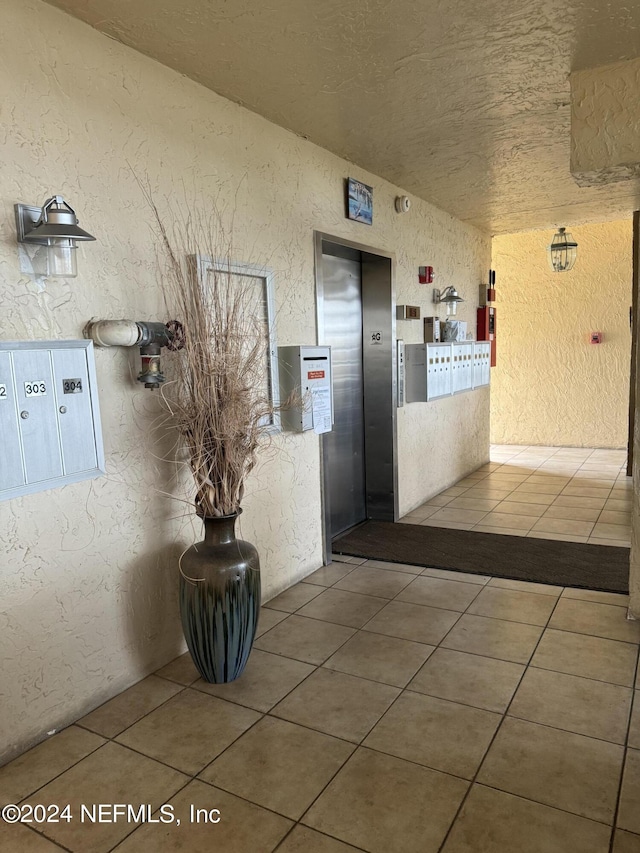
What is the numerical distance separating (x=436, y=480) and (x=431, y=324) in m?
1.38

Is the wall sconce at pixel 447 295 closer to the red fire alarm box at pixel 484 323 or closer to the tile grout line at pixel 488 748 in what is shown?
the red fire alarm box at pixel 484 323

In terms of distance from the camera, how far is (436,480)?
5383 millimetres

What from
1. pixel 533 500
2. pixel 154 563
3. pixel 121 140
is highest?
pixel 121 140

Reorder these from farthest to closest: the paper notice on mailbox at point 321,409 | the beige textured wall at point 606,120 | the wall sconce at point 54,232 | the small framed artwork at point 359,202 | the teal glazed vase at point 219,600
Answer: the small framed artwork at point 359,202, the paper notice on mailbox at point 321,409, the beige textured wall at point 606,120, the teal glazed vase at point 219,600, the wall sconce at point 54,232

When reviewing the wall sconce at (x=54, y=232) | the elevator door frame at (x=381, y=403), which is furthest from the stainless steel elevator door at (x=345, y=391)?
the wall sconce at (x=54, y=232)

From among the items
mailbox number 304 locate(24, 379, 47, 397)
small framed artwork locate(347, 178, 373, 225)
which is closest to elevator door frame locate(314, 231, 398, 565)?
small framed artwork locate(347, 178, 373, 225)

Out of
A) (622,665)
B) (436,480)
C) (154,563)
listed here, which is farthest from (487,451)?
(154,563)

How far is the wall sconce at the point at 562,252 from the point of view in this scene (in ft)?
21.1

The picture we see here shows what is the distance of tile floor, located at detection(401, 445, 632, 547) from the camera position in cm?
430

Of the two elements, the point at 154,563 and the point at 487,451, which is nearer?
the point at 154,563

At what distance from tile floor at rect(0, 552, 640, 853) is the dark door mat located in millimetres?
439

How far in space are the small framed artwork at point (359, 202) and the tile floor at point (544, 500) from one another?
2.23 m

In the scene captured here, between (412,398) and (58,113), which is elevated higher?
(58,113)

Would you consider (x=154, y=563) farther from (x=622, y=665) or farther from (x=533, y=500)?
(x=533, y=500)
